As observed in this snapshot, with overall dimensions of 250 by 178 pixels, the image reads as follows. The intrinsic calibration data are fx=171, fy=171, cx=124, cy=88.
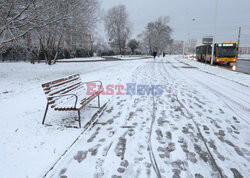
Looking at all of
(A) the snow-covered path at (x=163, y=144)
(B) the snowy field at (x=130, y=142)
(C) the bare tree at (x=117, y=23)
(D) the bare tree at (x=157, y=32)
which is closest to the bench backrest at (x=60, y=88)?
(B) the snowy field at (x=130, y=142)

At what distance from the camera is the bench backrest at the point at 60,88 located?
146 inches

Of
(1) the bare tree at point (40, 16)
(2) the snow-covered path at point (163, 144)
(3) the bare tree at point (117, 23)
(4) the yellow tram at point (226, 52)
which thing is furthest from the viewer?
(3) the bare tree at point (117, 23)

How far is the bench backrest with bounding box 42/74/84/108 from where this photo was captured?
3716 millimetres

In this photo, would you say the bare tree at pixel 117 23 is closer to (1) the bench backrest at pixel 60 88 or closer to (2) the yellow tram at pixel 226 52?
(2) the yellow tram at pixel 226 52

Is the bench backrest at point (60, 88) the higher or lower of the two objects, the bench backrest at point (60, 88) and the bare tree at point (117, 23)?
the lower

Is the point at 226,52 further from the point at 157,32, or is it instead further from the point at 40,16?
the point at 157,32

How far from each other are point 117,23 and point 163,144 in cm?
4599

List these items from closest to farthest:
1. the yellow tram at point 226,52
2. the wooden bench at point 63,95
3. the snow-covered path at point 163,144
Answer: the snow-covered path at point 163,144
the wooden bench at point 63,95
the yellow tram at point 226,52

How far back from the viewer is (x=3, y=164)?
2666 millimetres

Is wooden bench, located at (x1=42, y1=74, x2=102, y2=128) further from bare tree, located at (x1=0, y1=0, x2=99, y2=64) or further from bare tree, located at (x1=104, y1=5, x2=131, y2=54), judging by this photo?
bare tree, located at (x1=104, y1=5, x2=131, y2=54)

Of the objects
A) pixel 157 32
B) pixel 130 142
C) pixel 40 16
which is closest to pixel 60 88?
pixel 130 142

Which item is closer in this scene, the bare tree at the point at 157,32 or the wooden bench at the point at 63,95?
the wooden bench at the point at 63,95

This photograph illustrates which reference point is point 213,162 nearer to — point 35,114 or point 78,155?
point 78,155

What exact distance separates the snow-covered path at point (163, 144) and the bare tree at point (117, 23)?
43.4 metres
